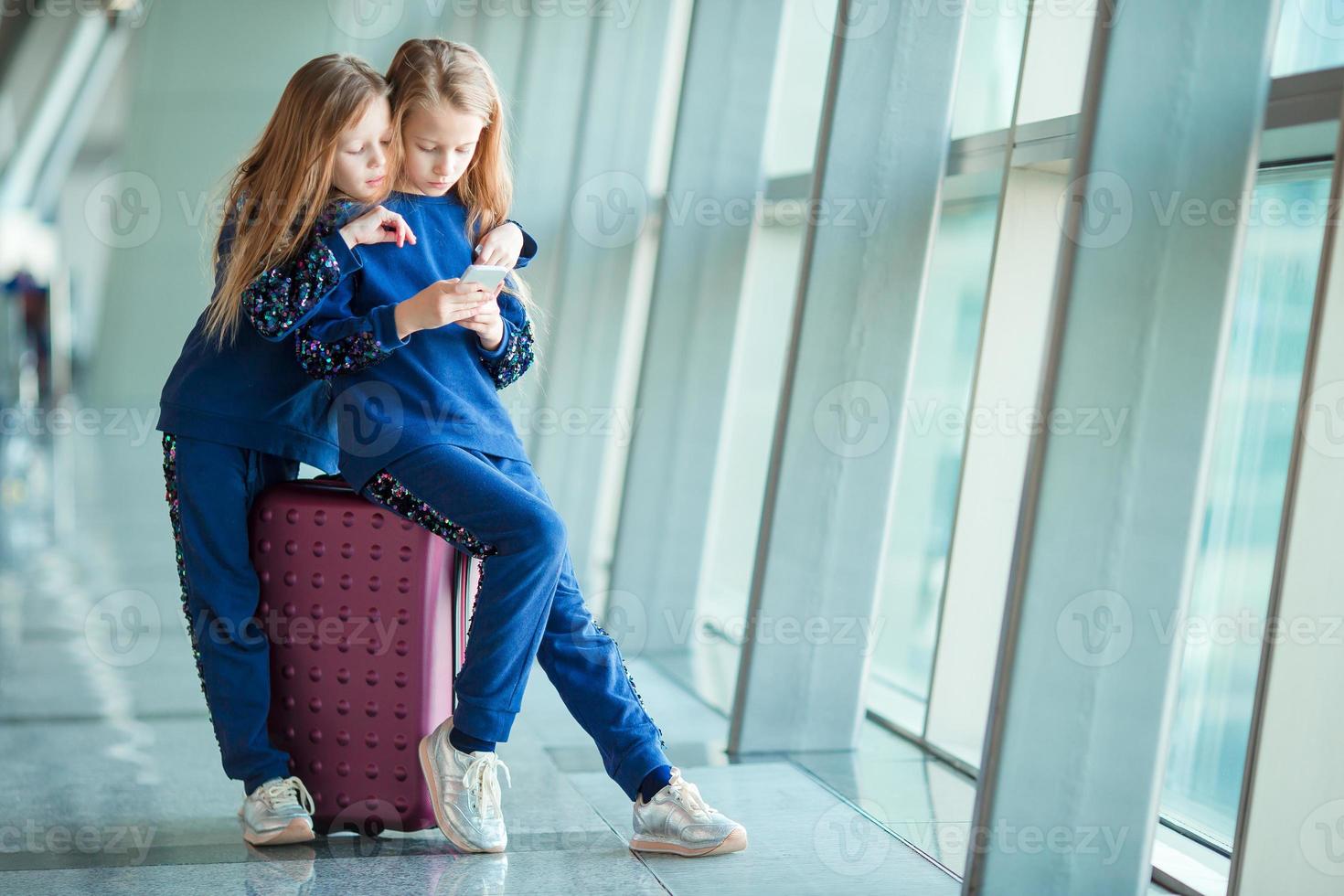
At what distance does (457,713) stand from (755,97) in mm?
2483

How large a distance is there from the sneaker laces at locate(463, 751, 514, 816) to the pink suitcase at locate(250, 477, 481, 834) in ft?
0.37

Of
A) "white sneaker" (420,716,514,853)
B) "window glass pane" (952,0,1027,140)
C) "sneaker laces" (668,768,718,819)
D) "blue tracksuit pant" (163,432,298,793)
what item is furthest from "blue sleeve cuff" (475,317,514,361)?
"window glass pane" (952,0,1027,140)

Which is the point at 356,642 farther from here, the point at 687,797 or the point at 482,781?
the point at 687,797

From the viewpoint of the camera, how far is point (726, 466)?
4863 millimetres

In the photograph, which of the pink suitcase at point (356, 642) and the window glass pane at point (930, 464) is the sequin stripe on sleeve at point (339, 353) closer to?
the pink suitcase at point (356, 642)

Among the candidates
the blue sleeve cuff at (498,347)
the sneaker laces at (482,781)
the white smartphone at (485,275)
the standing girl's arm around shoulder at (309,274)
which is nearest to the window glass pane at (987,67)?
the blue sleeve cuff at (498,347)

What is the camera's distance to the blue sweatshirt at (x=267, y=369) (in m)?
2.00

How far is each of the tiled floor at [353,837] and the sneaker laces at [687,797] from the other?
0.29ft

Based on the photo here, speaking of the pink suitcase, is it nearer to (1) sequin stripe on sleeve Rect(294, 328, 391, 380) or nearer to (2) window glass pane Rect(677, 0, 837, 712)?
(1) sequin stripe on sleeve Rect(294, 328, 391, 380)

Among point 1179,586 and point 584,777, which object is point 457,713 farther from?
point 1179,586

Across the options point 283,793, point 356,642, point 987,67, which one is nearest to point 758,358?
point 987,67

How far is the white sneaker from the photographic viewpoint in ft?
6.81

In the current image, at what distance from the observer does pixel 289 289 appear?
6.54 ft

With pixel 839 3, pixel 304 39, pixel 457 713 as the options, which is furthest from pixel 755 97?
pixel 457 713
